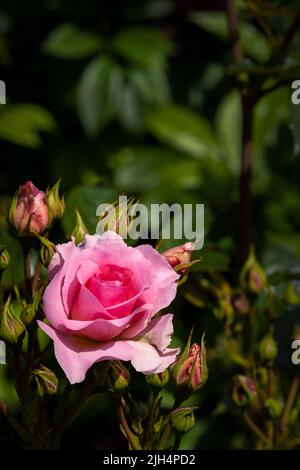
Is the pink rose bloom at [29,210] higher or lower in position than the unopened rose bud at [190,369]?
higher

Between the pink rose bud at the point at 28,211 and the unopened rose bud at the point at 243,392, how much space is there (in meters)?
0.28

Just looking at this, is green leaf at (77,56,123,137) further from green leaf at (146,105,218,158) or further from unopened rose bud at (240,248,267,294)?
unopened rose bud at (240,248,267,294)

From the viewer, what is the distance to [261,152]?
1.76m

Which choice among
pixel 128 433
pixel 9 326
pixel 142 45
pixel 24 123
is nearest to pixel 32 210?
pixel 9 326

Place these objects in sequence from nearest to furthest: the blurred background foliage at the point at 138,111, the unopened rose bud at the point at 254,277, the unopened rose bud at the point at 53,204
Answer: the unopened rose bud at the point at 53,204
the unopened rose bud at the point at 254,277
the blurred background foliage at the point at 138,111

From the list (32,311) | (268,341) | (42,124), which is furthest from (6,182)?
(32,311)

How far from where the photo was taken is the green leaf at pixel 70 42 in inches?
68.1

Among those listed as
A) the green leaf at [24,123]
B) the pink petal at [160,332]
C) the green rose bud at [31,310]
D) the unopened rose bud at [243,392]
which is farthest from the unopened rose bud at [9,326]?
the green leaf at [24,123]

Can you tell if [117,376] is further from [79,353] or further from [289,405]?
[289,405]

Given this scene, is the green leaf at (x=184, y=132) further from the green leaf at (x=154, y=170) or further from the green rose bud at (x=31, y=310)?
the green rose bud at (x=31, y=310)

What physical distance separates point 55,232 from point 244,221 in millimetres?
473

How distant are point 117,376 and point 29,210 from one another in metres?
0.18

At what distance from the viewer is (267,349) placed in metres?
1.04

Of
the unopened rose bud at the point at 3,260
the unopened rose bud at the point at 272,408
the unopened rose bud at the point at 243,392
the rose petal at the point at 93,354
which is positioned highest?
the unopened rose bud at the point at 3,260
